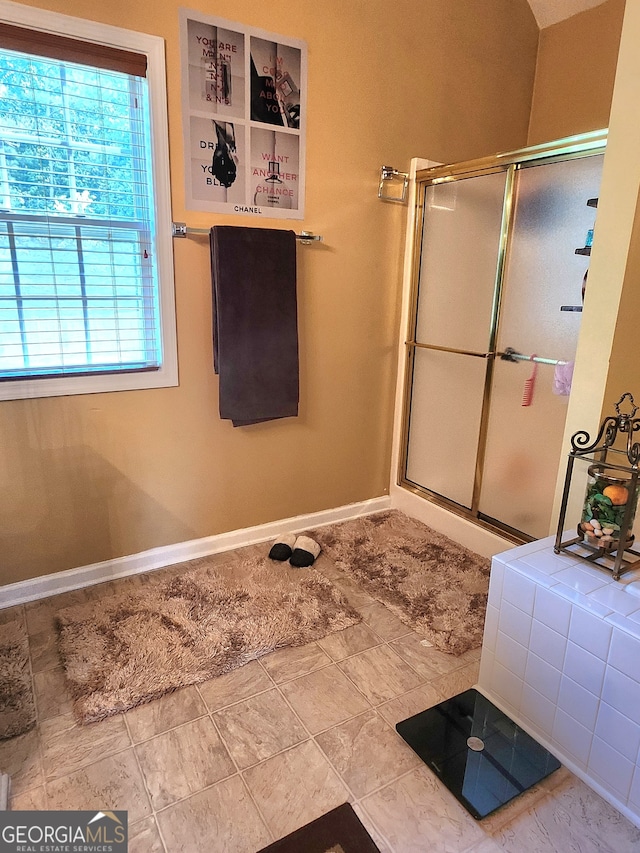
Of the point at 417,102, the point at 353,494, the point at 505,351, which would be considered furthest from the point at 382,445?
the point at 417,102

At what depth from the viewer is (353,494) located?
9.37 ft

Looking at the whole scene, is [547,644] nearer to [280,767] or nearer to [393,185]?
[280,767]

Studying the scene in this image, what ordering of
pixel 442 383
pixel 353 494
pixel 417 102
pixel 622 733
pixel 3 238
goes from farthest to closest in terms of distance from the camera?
pixel 353 494, pixel 442 383, pixel 417 102, pixel 3 238, pixel 622 733

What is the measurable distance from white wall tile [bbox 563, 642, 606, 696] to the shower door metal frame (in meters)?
0.99

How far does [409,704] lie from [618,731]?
566 mm

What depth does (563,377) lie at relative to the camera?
2.03 meters

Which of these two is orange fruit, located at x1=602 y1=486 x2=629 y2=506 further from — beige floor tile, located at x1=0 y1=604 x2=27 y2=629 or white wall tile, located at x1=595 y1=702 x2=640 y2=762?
beige floor tile, located at x1=0 y1=604 x2=27 y2=629

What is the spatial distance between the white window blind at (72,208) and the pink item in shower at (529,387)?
156 centimetres

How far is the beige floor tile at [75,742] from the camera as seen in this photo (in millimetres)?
1388

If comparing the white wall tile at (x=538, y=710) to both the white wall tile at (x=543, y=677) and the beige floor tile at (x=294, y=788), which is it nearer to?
the white wall tile at (x=543, y=677)

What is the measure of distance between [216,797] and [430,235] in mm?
2372

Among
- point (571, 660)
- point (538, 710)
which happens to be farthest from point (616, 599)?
point (538, 710)

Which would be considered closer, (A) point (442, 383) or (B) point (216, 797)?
(B) point (216, 797)

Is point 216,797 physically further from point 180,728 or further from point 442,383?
point 442,383
